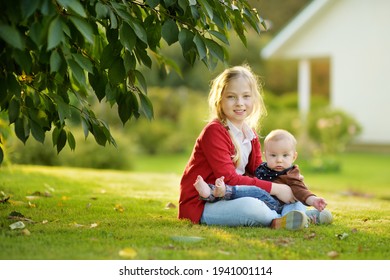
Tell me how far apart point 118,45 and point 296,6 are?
27218 millimetres

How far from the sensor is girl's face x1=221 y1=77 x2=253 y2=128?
13.9 feet

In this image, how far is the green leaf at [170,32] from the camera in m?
3.39

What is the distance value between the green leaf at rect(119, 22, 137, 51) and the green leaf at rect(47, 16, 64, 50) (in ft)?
1.49

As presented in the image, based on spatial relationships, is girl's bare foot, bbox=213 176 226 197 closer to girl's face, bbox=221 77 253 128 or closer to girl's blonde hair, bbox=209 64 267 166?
girl's blonde hair, bbox=209 64 267 166

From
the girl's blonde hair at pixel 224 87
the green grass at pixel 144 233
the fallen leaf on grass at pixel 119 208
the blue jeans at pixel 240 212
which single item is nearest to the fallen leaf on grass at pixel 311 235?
the green grass at pixel 144 233

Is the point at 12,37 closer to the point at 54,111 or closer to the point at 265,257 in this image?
the point at 54,111

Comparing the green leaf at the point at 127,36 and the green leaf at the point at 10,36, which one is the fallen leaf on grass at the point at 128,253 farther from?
the green leaf at the point at 10,36

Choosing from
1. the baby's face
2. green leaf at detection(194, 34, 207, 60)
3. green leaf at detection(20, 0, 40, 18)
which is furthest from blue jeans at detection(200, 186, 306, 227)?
green leaf at detection(20, 0, 40, 18)

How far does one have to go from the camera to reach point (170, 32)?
11.2 feet

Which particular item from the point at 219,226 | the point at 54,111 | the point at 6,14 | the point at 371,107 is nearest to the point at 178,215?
the point at 219,226

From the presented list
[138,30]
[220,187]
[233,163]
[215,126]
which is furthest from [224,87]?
[138,30]

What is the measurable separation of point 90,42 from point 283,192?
67.2 inches

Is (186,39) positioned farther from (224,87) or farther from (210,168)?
(210,168)

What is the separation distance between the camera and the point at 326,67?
987 inches
